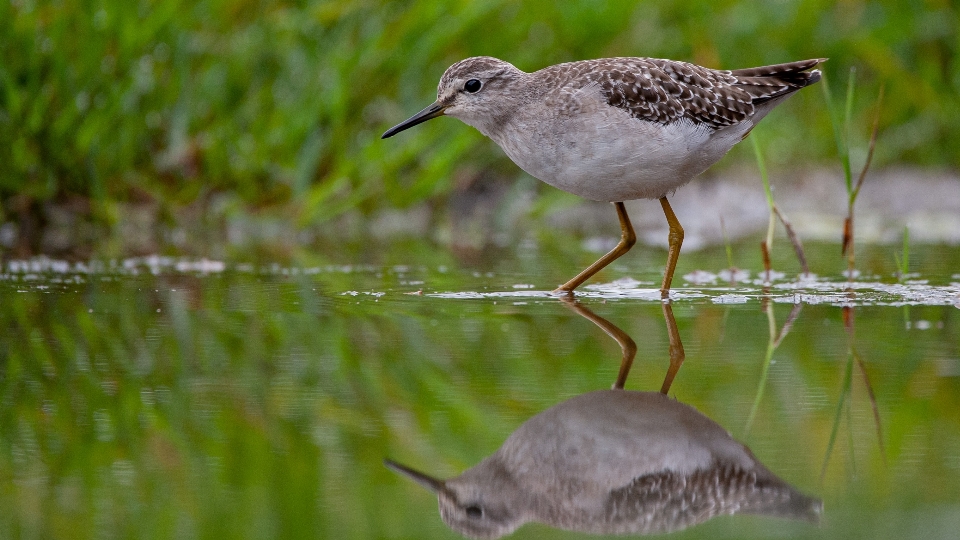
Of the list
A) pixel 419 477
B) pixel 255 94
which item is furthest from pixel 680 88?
pixel 255 94

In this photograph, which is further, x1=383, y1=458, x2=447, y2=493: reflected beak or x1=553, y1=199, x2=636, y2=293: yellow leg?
x1=553, y1=199, x2=636, y2=293: yellow leg

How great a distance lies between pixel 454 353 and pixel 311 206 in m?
4.77

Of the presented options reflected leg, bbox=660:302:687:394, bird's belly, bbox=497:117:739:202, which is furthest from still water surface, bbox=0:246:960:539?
bird's belly, bbox=497:117:739:202

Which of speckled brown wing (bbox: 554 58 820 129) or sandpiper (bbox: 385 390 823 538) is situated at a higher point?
speckled brown wing (bbox: 554 58 820 129)

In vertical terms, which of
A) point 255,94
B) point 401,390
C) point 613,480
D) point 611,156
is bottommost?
point 613,480

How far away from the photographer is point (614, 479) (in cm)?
254

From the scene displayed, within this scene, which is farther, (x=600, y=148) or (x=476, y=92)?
(x=476, y=92)

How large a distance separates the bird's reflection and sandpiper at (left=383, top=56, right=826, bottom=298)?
2174 millimetres

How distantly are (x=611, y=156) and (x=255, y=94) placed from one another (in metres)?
4.55

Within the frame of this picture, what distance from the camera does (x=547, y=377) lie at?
346 cm

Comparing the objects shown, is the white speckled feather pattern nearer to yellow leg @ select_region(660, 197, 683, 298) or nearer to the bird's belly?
the bird's belly

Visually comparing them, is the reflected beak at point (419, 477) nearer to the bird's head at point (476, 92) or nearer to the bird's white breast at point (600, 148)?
the bird's white breast at point (600, 148)

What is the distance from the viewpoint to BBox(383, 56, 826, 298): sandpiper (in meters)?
5.05

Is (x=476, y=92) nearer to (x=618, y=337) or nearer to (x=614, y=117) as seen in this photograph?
(x=614, y=117)
